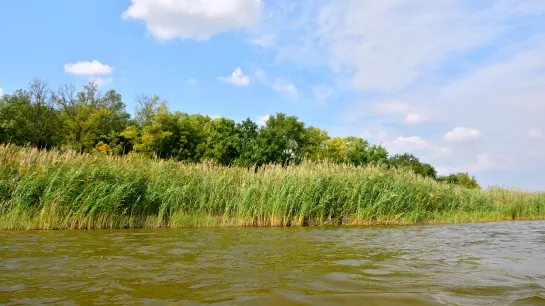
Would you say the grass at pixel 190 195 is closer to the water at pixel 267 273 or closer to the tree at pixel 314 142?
the water at pixel 267 273

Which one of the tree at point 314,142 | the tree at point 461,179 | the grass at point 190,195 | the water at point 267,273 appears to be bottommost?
the water at point 267,273

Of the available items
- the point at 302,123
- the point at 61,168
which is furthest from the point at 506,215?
the point at 302,123

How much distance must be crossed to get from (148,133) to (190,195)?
3629 centimetres

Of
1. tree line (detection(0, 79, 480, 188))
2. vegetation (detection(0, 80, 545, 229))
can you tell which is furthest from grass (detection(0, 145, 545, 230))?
tree line (detection(0, 79, 480, 188))

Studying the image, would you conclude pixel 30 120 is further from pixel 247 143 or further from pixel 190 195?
pixel 190 195

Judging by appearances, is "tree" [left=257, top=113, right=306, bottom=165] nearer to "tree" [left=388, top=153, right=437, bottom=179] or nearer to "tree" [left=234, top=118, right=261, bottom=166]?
"tree" [left=234, top=118, right=261, bottom=166]

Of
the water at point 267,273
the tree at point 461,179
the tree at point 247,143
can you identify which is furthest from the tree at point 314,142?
the water at point 267,273

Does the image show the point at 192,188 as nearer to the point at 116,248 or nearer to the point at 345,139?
the point at 116,248

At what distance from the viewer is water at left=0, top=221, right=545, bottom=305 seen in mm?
3439

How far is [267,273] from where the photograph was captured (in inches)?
181

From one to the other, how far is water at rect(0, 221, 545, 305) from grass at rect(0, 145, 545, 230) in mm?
3033

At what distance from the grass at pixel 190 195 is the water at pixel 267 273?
3.03m

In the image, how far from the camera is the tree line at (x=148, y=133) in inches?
1773

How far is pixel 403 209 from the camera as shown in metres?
14.7
